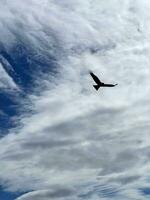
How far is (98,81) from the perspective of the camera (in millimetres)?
173250
